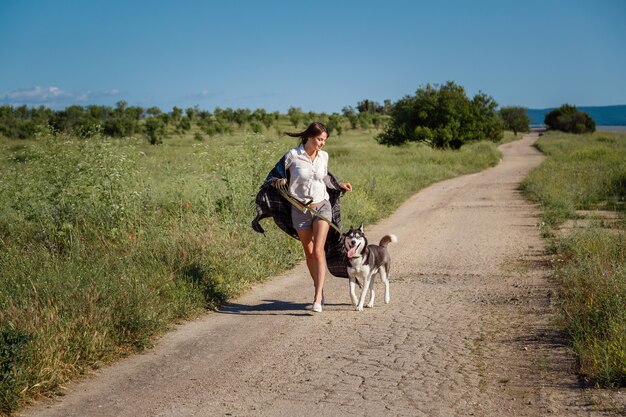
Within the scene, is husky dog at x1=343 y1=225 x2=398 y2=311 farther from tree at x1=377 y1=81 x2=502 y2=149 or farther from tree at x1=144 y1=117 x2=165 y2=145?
tree at x1=144 y1=117 x2=165 y2=145

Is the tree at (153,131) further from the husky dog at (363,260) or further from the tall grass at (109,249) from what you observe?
the husky dog at (363,260)

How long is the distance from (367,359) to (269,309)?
2271 mm

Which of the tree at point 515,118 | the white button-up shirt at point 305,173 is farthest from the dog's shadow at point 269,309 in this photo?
the tree at point 515,118

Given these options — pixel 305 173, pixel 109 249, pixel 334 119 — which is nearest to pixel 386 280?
pixel 305 173

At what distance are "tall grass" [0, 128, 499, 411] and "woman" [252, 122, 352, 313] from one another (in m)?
1.31

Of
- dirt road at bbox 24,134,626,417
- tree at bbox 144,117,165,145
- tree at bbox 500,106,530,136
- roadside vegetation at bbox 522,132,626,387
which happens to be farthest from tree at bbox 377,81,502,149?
tree at bbox 500,106,530,136

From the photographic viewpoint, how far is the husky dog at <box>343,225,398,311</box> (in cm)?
778

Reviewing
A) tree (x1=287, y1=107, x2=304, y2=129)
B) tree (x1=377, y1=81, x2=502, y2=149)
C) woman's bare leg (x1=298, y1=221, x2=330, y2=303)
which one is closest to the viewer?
woman's bare leg (x1=298, y1=221, x2=330, y2=303)

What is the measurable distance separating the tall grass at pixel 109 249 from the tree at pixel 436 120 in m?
28.7

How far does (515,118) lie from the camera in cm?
11431

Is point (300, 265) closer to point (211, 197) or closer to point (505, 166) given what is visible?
point (211, 197)

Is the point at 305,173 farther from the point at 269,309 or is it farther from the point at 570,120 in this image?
the point at 570,120

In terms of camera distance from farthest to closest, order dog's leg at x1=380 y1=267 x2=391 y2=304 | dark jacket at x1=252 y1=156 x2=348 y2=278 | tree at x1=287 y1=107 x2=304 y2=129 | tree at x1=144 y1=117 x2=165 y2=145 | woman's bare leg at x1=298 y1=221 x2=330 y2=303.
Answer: tree at x1=287 y1=107 x2=304 y2=129
tree at x1=144 y1=117 x2=165 y2=145
dog's leg at x1=380 y1=267 x2=391 y2=304
dark jacket at x1=252 y1=156 x2=348 y2=278
woman's bare leg at x1=298 y1=221 x2=330 y2=303

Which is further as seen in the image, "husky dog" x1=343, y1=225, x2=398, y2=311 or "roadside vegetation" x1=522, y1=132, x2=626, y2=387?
"husky dog" x1=343, y1=225, x2=398, y2=311
